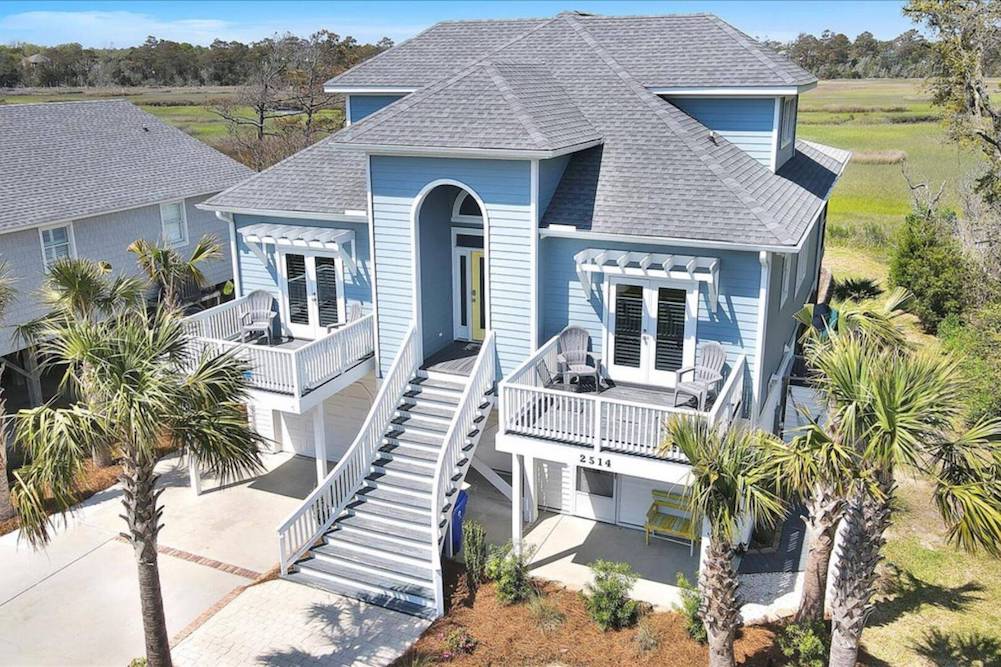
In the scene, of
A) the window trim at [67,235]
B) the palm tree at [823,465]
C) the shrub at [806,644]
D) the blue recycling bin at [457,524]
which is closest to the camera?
the palm tree at [823,465]

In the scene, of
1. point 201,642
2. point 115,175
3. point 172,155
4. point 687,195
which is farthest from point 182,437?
point 172,155

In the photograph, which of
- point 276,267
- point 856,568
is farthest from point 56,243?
point 856,568

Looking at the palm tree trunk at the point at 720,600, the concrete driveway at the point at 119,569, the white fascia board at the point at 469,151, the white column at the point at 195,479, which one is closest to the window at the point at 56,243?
the concrete driveway at the point at 119,569

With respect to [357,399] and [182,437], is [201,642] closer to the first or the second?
[182,437]

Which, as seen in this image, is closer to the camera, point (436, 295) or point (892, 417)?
point (892, 417)

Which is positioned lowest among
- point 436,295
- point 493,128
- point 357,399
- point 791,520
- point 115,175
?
point 791,520

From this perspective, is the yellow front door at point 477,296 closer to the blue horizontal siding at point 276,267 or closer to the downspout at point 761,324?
the blue horizontal siding at point 276,267

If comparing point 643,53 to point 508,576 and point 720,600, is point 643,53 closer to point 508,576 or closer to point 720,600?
point 508,576
